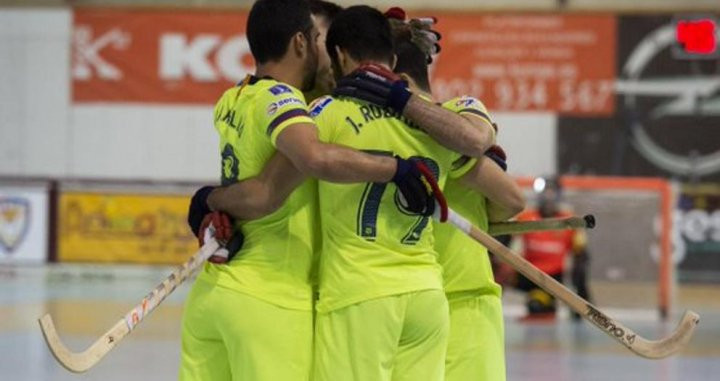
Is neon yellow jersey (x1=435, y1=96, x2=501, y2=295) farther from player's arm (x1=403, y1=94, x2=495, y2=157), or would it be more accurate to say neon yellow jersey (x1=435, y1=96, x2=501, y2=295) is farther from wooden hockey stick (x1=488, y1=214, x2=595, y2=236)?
player's arm (x1=403, y1=94, x2=495, y2=157)

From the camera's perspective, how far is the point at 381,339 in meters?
5.64

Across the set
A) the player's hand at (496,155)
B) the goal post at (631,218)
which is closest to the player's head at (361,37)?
the player's hand at (496,155)

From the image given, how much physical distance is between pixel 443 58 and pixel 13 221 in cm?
757

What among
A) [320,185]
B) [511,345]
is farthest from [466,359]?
[511,345]

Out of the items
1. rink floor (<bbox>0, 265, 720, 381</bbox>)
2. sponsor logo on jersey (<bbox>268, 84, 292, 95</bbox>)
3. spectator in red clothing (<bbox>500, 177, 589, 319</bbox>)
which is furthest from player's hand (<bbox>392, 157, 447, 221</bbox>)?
spectator in red clothing (<bbox>500, 177, 589, 319</bbox>)

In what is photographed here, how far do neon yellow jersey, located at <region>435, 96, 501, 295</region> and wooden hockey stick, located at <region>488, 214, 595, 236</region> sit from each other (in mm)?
70

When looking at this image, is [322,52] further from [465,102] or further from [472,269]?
[472,269]

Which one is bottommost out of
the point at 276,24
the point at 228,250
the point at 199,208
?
the point at 228,250

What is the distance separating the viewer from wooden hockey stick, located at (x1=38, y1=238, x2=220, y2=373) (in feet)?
18.4

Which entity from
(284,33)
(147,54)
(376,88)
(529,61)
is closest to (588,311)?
(376,88)

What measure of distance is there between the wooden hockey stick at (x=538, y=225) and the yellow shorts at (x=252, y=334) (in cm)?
114

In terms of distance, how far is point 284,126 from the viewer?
5465mm

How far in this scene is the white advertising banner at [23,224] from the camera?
79.1 feet

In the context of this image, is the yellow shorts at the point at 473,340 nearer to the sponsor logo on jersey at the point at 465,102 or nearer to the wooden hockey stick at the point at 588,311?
the wooden hockey stick at the point at 588,311
